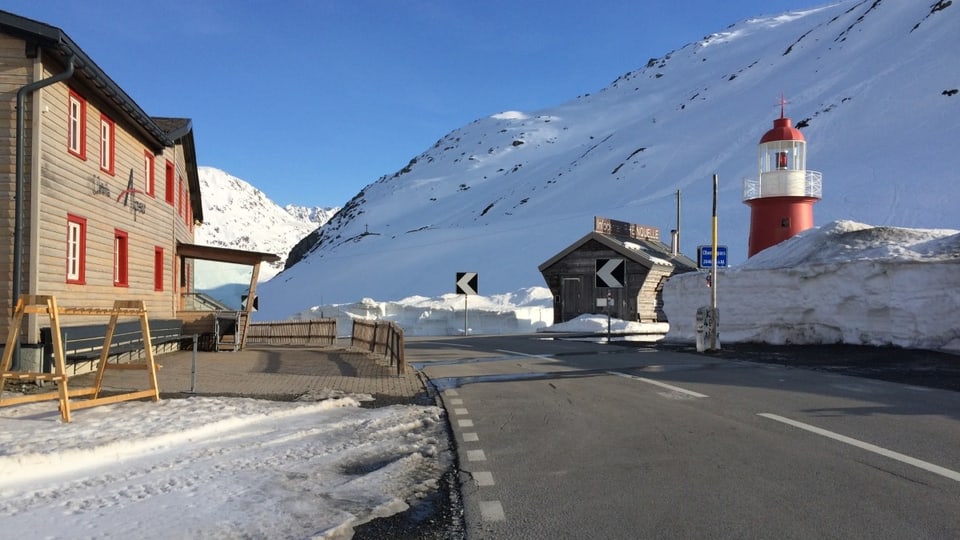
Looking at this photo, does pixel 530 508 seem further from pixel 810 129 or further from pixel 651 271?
pixel 810 129

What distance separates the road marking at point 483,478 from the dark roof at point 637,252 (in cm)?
2942

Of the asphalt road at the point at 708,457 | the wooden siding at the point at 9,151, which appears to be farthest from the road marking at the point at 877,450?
the wooden siding at the point at 9,151

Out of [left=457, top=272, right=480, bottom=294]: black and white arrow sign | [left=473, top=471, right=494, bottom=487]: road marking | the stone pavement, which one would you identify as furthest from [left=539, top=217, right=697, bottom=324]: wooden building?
[left=473, top=471, right=494, bottom=487]: road marking

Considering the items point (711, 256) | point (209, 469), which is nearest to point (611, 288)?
point (711, 256)

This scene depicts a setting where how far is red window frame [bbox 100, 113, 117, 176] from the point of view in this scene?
49.2 feet

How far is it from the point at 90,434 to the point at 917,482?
744 centimetres

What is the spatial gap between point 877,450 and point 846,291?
12.6 metres

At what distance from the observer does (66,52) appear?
39.3 ft

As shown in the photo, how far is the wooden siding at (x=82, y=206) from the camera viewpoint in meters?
11.7

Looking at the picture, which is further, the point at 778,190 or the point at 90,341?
the point at 778,190

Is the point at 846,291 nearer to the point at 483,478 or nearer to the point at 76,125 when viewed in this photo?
the point at 483,478

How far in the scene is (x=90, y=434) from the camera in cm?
725

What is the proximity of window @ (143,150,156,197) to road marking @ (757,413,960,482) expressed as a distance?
621 inches

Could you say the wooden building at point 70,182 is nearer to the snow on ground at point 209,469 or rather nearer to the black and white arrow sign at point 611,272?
the snow on ground at point 209,469
